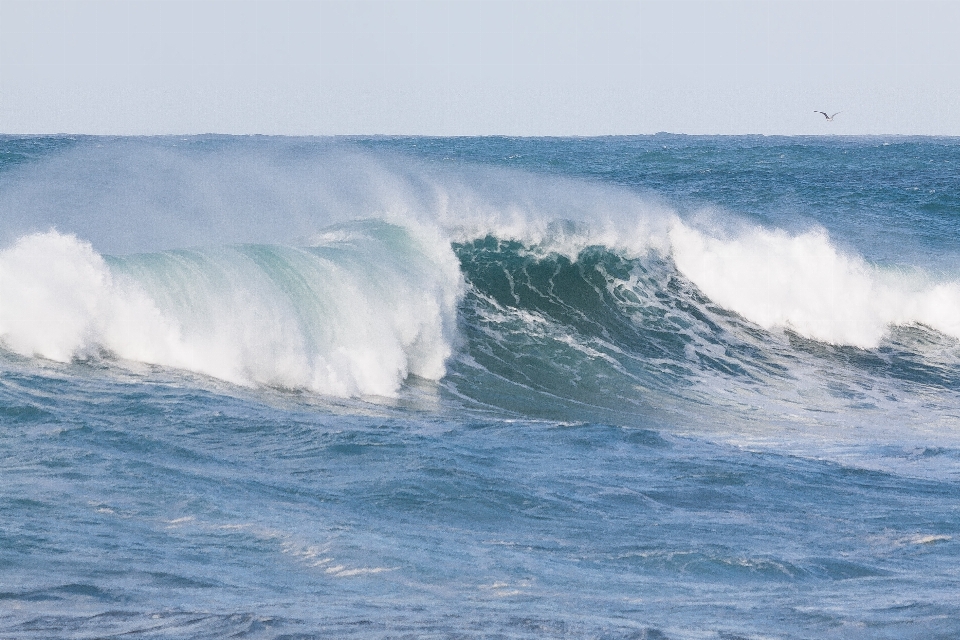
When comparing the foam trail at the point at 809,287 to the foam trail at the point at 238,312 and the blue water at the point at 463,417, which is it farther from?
the foam trail at the point at 238,312

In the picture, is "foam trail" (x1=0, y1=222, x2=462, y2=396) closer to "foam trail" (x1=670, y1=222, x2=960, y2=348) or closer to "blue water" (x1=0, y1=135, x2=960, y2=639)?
"blue water" (x1=0, y1=135, x2=960, y2=639)

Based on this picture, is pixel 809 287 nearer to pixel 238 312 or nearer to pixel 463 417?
pixel 463 417

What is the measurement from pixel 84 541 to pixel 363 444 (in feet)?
8.91

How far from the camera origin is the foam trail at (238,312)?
10781 mm

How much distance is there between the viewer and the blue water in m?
5.56

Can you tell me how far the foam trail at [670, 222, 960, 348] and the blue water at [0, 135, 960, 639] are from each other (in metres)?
0.06

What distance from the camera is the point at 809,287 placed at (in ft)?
63.1

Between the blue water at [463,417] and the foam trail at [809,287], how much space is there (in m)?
0.06

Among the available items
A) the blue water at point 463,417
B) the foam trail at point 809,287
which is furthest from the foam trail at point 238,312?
the foam trail at point 809,287

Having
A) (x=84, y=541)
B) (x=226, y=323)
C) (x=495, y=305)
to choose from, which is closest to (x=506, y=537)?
(x=84, y=541)

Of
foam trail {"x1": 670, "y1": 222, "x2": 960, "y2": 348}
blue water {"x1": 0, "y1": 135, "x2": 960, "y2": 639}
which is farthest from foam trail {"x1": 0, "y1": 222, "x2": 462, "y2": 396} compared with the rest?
foam trail {"x1": 670, "y1": 222, "x2": 960, "y2": 348}

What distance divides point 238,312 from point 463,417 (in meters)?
2.68

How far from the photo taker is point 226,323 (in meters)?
11.7

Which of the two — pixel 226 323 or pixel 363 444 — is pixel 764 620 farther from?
pixel 226 323
